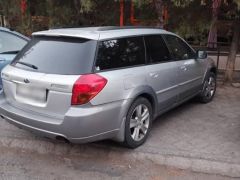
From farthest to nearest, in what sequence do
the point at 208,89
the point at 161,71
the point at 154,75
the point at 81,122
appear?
the point at 208,89
the point at 161,71
the point at 154,75
the point at 81,122

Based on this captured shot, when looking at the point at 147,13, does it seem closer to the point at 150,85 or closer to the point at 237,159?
the point at 150,85

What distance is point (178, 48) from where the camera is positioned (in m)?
5.83

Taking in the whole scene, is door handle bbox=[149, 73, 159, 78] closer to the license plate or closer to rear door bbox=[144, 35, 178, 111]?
rear door bbox=[144, 35, 178, 111]

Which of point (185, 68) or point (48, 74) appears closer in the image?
point (48, 74)

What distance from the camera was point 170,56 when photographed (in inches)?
215

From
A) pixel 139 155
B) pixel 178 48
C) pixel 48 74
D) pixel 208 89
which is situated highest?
pixel 178 48

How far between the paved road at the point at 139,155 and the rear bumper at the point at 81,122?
1.44ft

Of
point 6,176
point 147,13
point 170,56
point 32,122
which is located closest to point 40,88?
point 32,122

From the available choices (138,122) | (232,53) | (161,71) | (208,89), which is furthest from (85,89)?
(232,53)

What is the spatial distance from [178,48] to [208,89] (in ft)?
4.68

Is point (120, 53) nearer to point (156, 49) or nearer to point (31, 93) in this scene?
point (156, 49)

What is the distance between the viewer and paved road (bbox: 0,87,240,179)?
418 centimetres

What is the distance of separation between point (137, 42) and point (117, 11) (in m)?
4.54

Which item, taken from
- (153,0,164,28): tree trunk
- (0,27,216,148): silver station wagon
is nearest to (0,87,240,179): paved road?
(0,27,216,148): silver station wagon
